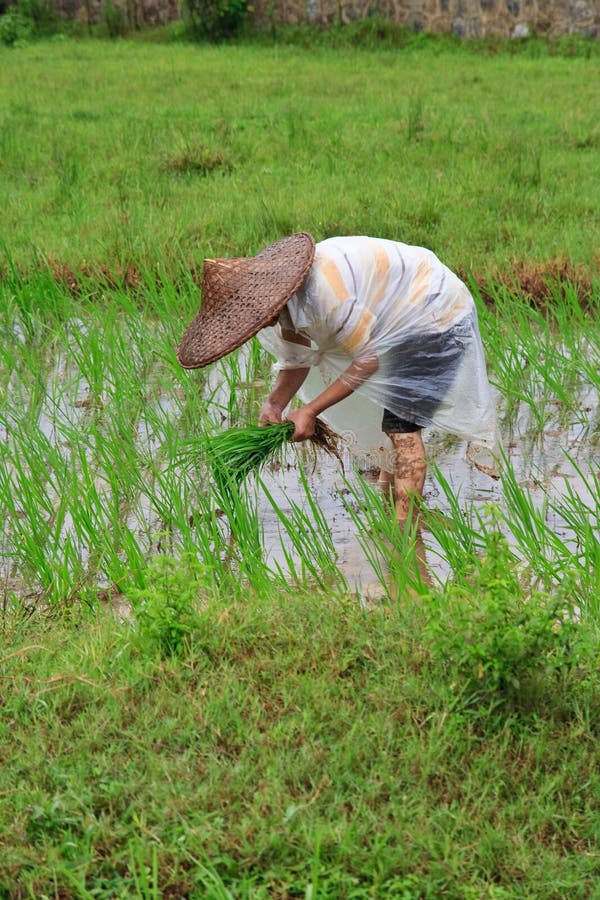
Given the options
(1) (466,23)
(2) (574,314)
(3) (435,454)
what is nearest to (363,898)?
(3) (435,454)

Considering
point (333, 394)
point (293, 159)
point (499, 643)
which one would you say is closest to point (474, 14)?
point (293, 159)

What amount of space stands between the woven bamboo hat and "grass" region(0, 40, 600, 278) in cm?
205

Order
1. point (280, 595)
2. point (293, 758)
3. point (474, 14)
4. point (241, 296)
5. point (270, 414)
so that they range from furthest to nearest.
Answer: point (474, 14)
point (270, 414)
point (241, 296)
point (280, 595)
point (293, 758)

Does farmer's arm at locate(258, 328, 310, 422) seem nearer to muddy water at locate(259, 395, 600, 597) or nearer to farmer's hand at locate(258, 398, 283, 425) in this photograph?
farmer's hand at locate(258, 398, 283, 425)

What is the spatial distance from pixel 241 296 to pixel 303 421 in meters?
0.41

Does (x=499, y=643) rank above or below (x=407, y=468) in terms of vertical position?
above

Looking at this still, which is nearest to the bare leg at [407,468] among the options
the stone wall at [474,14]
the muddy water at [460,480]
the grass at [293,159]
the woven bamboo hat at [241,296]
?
the muddy water at [460,480]

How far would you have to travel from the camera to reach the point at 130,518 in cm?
371

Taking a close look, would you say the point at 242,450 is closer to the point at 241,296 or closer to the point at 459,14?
the point at 241,296

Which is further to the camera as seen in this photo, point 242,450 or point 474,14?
point 474,14

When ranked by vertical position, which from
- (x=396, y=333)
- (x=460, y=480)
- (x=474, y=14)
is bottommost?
(x=460, y=480)

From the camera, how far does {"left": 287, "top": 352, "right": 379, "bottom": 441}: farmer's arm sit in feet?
11.0

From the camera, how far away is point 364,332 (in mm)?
3301

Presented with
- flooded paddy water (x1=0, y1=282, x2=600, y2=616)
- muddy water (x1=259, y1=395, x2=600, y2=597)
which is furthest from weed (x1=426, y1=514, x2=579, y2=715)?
muddy water (x1=259, y1=395, x2=600, y2=597)
